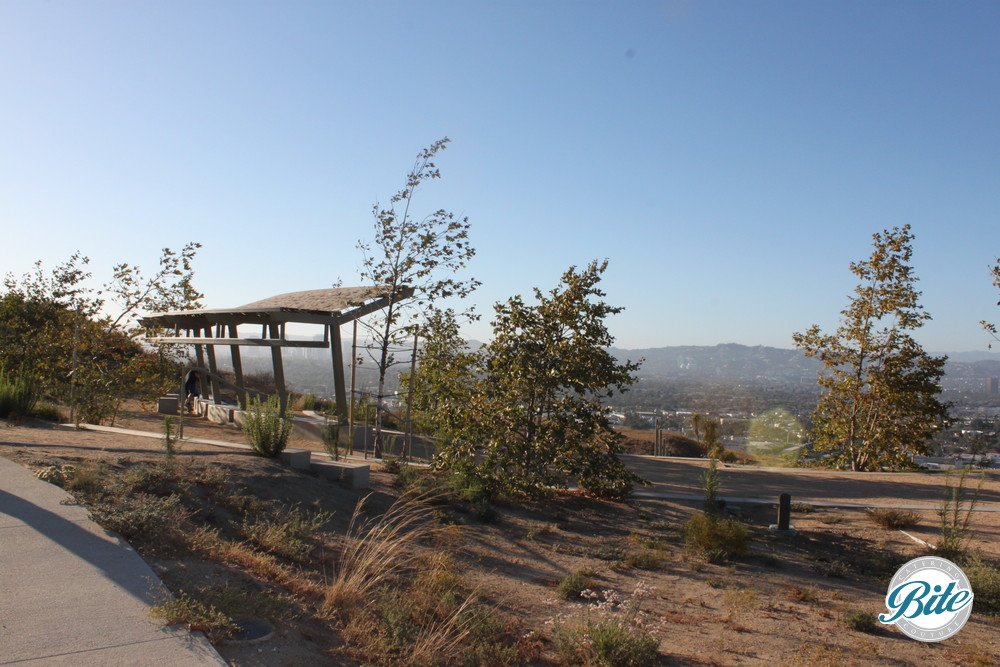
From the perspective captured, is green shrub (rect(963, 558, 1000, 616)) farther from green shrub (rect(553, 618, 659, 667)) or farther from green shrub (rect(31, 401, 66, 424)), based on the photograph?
green shrub (rect(31, 401, 66, 424))

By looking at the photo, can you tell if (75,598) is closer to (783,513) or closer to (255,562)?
(255,562)

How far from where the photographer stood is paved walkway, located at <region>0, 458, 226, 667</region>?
4.10 metres

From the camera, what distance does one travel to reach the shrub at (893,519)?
1059 centimetres

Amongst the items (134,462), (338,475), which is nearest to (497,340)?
(338,475)

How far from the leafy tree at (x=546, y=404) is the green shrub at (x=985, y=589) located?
4.15 meters

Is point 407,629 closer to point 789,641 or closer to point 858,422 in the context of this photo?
point 789,641

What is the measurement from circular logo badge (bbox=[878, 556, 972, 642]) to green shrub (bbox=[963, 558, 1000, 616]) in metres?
0.12

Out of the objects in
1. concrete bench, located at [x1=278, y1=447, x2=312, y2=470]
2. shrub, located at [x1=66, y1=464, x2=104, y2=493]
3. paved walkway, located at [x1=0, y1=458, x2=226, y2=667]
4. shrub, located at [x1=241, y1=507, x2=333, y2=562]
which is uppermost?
shrub, located at [x1=66, y1=464, x2=104, y2=493]

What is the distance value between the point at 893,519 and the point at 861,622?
4.45 metres

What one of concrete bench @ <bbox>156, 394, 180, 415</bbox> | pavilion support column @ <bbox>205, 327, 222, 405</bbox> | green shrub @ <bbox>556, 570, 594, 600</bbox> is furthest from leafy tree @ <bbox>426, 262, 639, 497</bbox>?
concrete bench @ <bbox>156, 394, 180, 415</bbox>

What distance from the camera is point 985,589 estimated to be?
7.70 meters

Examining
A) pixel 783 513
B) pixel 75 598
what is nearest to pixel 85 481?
pixel 75 598

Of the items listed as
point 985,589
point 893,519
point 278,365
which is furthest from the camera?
point 278,365

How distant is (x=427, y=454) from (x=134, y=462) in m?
8.06
